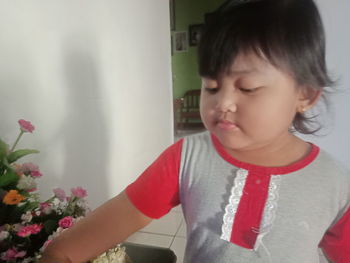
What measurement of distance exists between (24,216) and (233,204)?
36cm

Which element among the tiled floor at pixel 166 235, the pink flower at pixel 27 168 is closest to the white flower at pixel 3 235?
the pink flower at pixel 27 168

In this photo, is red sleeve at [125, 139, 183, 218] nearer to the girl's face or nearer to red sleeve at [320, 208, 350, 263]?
the girl's face

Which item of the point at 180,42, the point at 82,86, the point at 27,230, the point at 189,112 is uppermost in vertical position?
the point at 180,42

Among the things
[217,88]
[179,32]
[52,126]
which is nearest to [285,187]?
[217,88]

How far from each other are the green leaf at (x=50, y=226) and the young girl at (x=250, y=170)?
0.06 meters

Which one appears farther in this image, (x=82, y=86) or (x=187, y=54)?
(x=187, y=54)

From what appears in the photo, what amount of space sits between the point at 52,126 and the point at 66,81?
0.14 m

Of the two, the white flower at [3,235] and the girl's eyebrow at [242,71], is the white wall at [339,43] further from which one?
the white flower at [3,235]

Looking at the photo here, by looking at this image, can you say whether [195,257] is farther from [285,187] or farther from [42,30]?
[42,30]

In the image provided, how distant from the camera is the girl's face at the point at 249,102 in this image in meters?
0.42

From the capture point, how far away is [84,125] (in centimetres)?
93

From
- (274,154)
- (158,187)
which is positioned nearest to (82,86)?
(158,187)

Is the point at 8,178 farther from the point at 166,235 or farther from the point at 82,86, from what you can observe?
the point at 166,235

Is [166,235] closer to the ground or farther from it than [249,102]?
closer to the ground
